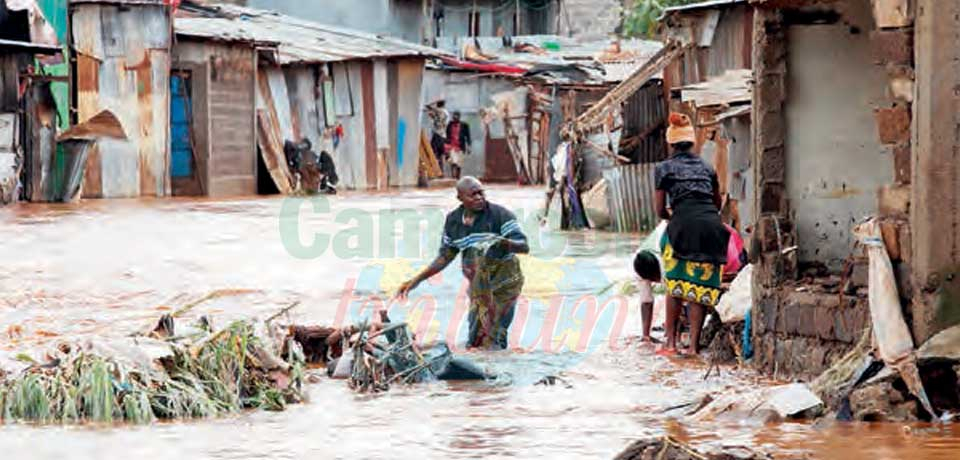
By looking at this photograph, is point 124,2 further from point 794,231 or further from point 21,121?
point 794,231

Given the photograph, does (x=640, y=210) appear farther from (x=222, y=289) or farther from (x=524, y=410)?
(x=524, y=410)

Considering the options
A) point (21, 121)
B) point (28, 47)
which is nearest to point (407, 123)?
point (21, 121)

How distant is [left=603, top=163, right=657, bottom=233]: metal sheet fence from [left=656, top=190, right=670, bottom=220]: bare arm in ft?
32.2

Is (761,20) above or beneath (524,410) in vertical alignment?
above

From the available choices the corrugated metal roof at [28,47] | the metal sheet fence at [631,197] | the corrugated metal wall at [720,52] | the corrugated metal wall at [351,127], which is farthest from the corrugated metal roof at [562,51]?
the corrugated metal wall at [720,52]

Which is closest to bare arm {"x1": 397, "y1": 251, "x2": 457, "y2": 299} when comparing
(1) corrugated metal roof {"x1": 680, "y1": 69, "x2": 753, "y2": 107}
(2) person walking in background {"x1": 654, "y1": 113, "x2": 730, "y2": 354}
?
(2) person walking in background {"x1": 654, "y1": 113, "x2": 730, "y2": 354}

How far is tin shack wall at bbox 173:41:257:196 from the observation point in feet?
96.0

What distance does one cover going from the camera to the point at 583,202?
22.6 metres

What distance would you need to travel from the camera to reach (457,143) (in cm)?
3988

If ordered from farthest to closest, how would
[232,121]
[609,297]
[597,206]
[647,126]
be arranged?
[232,121] → [647,126] → [597,206] → [609,297]

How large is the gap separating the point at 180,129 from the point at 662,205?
19143 millimetres

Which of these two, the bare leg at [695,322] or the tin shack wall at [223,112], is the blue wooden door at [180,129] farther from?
the bare leg at [695,322]

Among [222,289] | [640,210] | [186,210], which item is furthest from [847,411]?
[186,210]

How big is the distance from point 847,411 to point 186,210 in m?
17.3
